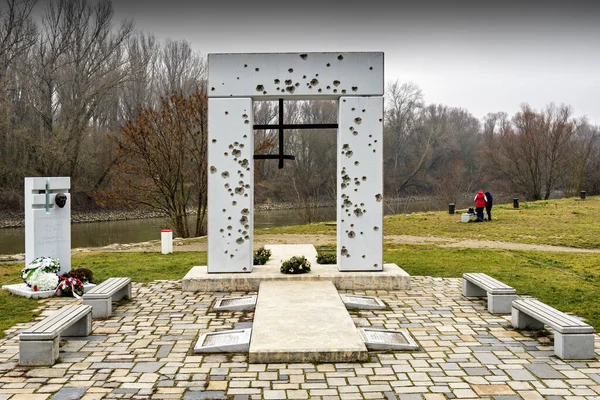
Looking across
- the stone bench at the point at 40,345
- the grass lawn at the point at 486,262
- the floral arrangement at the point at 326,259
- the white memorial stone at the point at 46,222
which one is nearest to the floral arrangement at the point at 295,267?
the floral arrangement at the point at 326,259

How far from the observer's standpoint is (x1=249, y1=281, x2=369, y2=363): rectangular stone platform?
523 cm

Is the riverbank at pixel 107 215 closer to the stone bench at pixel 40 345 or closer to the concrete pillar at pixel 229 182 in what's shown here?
the concrete pillar at pixel 229 182

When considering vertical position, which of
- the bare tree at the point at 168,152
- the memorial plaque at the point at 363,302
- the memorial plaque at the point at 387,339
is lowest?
the memorial plaque at the point at 387,339

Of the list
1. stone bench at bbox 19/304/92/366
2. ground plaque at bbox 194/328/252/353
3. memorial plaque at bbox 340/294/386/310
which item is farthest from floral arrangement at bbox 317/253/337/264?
stone bench at bbox 19/304/92/366

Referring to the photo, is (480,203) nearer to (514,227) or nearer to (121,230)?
(514,227)

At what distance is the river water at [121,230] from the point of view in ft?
73.2

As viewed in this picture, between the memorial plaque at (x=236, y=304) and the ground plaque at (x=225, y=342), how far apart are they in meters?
1.21

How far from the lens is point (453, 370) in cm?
503

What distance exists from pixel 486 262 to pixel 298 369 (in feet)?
25.3

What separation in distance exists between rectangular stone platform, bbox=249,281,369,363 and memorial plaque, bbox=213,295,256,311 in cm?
15

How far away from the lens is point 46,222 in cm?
903

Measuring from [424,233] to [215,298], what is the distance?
37.7ft

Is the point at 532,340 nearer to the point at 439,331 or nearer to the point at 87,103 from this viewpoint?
the point at 439,331

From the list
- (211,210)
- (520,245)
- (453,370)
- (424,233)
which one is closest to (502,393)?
(453,370)
